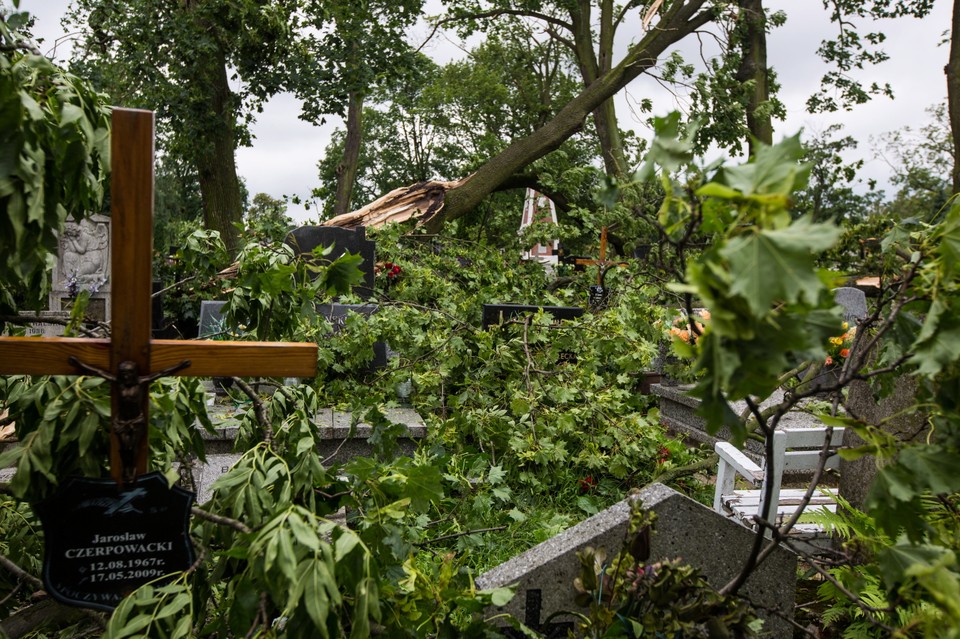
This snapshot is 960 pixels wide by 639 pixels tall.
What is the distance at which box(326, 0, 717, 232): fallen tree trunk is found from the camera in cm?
1220

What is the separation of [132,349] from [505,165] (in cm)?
→ 1204

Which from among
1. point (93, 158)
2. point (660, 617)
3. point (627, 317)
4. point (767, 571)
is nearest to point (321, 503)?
point (660, 617)

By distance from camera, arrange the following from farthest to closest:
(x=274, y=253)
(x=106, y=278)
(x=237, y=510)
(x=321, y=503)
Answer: (x=106, y=278) → (x=274, y=253) → (x=321, y=503) → (x=237, y=510)

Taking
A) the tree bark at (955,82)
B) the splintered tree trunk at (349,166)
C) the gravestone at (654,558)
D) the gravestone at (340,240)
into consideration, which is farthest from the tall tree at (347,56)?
the gravestone at (654,558)

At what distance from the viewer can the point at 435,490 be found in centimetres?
204

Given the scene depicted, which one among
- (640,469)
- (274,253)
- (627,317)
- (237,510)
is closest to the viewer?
(237,510)

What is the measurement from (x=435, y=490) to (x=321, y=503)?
361mm

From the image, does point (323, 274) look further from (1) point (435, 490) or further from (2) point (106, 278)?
(2) point (106, 278)

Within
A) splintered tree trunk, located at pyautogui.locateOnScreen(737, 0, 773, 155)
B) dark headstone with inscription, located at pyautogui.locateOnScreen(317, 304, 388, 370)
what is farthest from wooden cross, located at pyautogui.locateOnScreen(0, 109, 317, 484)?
splintered tree trunk, located at pyautogui.locateOnScreen(737, 0, 773, 155)

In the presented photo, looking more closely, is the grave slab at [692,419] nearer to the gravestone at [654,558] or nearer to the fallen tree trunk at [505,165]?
the gravestone at [654,558]

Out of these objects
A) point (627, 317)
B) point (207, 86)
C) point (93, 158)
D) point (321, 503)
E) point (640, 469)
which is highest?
point (207, 86)

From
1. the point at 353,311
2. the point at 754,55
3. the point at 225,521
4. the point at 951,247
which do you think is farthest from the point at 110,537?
the point at 754,55

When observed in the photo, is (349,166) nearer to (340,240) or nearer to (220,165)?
(220,165)

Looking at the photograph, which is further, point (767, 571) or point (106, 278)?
point (106, 278)
